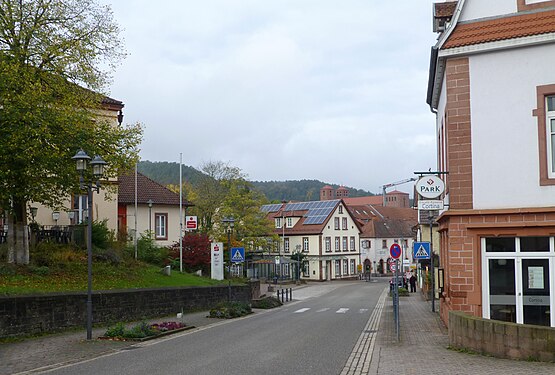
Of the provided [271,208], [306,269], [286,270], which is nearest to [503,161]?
[286,270]

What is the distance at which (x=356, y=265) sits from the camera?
293 feet

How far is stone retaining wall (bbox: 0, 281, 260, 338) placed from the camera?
17.8 metres

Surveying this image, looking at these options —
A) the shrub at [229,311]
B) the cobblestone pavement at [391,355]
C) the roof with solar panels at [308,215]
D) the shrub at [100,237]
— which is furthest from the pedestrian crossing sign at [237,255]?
the roof with solar panels at [308,215]

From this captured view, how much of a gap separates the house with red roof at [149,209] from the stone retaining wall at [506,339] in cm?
3064

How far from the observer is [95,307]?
21.6 meters

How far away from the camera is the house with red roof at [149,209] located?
43.5 m

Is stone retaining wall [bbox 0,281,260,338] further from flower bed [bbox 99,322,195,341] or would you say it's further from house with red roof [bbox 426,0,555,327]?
house with red roof [bbox 426,0,555,327]

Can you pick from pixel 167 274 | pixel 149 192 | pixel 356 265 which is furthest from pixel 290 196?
pixel 167 274

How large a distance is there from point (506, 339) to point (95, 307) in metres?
13.5

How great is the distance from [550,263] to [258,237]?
1971 inches

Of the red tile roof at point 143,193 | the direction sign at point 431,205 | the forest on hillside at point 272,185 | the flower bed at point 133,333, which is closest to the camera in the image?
the direction sign at point 431,205

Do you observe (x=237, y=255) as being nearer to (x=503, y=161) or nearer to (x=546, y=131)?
(x=503, y=161)

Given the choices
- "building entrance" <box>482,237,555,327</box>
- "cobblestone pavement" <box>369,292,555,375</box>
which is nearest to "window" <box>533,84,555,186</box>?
"building entrance" <box>482,237,555,327</box>

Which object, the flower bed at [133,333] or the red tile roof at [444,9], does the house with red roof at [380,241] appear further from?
the flower bed at [133,333]
